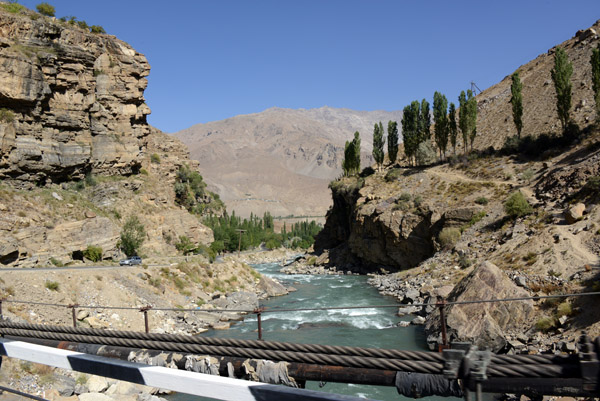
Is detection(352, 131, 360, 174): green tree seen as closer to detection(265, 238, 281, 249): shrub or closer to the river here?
detection(265, 238, 281, 249): shrub

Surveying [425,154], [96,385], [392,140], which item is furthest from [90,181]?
[392,140]

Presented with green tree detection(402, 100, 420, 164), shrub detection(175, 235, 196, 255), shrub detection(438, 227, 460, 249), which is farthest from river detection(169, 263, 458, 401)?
green tree detection(402, 100, 420, 164)

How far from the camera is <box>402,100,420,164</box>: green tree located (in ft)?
197

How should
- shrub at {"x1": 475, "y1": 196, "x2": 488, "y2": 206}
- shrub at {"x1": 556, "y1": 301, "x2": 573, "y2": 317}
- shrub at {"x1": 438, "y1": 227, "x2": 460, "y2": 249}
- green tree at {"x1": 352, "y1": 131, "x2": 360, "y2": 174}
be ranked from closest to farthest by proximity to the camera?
shrub at {"x1": 556, "y1": 301, "x2": 573, "y2": 317} < shrub at {"x1": 438, "y1": 227, "x2": 460, "y2": 249} < shrub at {"x1": 475, "y1": 196, "x2": 488, "y2": 206} < green tree at {"x1": 352, "y1": 131, "x2": 360, "y2": 174}

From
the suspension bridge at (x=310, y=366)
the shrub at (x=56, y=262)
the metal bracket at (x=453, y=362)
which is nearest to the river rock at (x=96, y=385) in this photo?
the suspension bridge at (x=310, y=366)

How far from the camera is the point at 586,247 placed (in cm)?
2083

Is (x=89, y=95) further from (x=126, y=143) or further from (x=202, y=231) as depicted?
(x=202, y=231)

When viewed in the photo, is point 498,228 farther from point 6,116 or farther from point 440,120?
point 6,116

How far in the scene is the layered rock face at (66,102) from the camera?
3186cm

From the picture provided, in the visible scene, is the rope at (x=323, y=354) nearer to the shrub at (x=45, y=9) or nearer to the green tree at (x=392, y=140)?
the shrub at (x=45, y=9)

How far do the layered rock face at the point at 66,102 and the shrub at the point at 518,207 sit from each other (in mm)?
35960

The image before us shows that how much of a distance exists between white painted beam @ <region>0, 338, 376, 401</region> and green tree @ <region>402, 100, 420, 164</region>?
2375 inches

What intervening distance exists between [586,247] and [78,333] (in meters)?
24.1

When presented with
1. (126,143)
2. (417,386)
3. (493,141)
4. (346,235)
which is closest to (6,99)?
(126,143)
